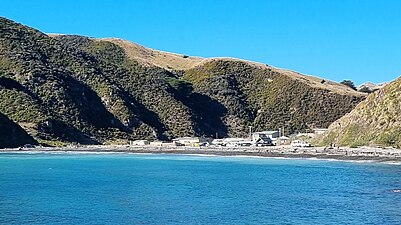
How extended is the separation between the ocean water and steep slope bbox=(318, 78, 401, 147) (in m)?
17.6

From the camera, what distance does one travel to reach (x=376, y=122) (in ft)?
295

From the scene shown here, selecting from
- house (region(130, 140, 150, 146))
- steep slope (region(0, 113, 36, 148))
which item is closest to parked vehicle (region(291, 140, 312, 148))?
house (region(130, 140, 150, 146))

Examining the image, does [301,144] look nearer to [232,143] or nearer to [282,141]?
[282,141]

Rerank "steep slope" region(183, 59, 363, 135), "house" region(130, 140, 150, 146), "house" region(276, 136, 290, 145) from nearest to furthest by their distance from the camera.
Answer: "house" region(276, 136, 290, 145) → "house" region(130, 140, 150, 146) → "steep slope" region(183, 59, 363, 135)

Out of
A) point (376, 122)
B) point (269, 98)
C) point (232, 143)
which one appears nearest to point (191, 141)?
point (232, 143)

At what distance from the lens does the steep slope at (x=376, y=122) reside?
86375 millimetres

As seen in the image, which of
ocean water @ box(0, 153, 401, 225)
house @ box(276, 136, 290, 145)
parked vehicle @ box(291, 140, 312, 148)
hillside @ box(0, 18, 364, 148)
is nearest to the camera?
ocean water @ box(0, 153, 401, 225)

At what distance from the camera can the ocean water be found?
111 feet

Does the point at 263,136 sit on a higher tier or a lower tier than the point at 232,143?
higher

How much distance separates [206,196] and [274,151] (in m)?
61.1

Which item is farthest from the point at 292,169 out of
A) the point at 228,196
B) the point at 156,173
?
the point at 228,196

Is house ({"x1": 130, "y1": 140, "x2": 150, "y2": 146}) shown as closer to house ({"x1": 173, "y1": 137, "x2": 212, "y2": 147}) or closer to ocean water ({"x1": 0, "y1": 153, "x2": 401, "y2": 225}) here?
house ({"x1": 173, "y1": 137, "x2": 212, "y2": 147})

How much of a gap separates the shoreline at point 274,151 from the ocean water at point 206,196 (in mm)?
9068

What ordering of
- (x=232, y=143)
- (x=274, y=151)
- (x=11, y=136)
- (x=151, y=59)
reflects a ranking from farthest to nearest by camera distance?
(x=151, y=59) → (x=232, y=143) → (x=11, y=136) → (x=274, y=151)
